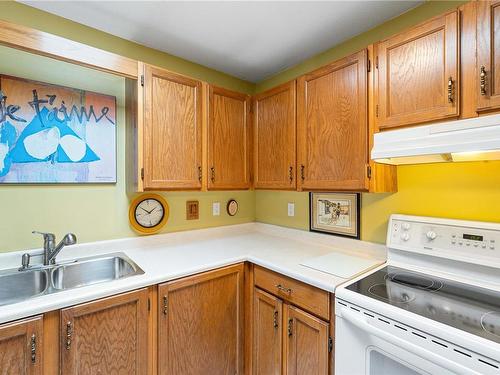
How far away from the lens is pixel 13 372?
0.96m

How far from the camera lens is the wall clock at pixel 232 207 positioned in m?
2.34

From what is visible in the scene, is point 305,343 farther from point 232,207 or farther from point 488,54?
point 488,54

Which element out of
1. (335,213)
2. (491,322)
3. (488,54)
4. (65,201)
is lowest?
(491,322)

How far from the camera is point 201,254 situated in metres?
1.70

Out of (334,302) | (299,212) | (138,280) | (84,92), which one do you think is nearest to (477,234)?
(334,302)

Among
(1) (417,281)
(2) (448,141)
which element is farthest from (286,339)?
(2) (448,141)

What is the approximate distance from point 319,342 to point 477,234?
2.99 feet

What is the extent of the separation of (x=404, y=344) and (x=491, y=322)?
30cm

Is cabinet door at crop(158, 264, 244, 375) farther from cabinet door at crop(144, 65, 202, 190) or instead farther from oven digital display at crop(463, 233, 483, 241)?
oven digital display at crop(463, 233, 483, 241)

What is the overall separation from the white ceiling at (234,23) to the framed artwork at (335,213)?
3.63 feet

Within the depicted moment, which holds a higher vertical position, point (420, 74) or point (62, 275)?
point (420, 74)

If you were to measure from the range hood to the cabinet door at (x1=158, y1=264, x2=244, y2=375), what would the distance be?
112 cm

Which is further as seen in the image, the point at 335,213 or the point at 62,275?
the point at 335,213

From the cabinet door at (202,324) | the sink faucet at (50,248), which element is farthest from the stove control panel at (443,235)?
the sink faucet at (50,248)
